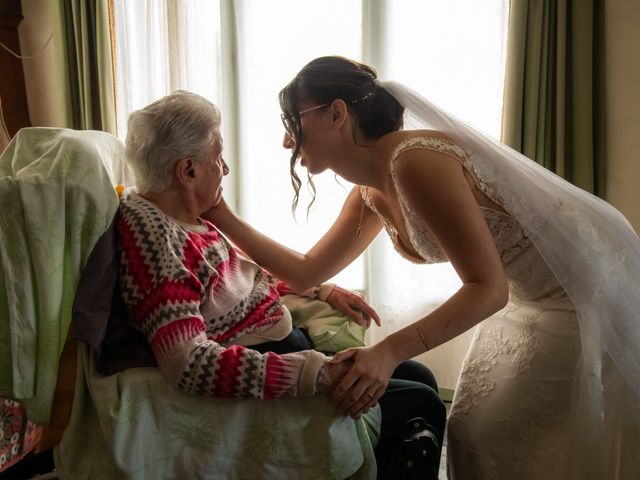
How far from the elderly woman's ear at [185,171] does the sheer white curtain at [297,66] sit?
4.90 ft

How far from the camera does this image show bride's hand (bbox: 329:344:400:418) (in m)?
0.99

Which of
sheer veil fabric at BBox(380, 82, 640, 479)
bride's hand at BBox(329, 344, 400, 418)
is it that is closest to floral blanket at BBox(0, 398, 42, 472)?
bride's hand at BBox(329, 344, 400, 418)

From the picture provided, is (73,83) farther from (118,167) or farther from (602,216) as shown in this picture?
(602,216)

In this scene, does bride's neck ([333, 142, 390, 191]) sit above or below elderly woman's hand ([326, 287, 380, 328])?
above

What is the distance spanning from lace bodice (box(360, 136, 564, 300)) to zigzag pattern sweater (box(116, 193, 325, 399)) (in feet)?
1.31

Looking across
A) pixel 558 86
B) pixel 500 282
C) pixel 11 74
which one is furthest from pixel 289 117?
pixel 11 74

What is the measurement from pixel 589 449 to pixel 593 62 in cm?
174

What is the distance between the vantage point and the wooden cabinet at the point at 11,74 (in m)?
2.65

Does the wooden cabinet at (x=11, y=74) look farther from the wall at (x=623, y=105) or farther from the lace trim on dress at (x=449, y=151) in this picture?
the wall at (x=623, y=105)

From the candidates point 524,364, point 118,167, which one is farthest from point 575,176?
point 118,167

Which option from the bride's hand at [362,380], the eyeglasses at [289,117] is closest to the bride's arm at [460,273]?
the bride's hand at [362,380]

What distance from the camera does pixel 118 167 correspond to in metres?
1.41

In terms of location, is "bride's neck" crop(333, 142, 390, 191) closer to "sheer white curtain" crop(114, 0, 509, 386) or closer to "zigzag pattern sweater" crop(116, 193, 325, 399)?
"zigzag pattern sweater" crop(116, 193, 325, 399)

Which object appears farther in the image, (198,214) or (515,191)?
(198,214)
